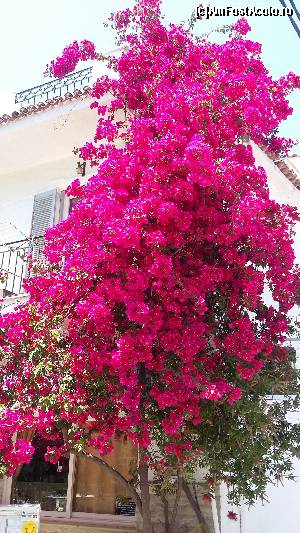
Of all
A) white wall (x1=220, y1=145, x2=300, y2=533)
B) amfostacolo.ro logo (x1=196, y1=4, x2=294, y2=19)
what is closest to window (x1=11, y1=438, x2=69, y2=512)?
white wall (x1=220, y1=145, x2=300, y2=533)

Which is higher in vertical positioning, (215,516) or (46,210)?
(46,210)

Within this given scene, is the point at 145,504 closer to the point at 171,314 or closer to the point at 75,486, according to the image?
the point at 171,314

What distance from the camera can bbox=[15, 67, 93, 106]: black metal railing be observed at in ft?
37.7

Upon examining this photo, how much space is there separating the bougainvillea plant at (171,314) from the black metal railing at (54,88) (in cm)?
Answer: 441

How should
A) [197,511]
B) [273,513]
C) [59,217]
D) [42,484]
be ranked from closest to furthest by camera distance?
[197,511], [273,513], [42,484], [59,217]

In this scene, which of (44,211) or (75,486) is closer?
(75,486)

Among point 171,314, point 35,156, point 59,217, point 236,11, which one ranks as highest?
point 35,156

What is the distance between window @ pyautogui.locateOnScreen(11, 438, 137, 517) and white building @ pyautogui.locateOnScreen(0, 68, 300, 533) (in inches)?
0.7

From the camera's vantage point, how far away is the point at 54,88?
39.0 feet

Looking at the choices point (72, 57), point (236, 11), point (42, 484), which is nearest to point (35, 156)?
point (72, 57)

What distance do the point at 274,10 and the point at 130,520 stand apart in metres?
8.58

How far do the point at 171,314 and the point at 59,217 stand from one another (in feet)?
18.6

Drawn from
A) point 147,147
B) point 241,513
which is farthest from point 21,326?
point 241,513

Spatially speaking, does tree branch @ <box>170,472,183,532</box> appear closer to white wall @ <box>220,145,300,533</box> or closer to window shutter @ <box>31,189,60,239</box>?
white wall @ <box>220,145,300,533</box>
